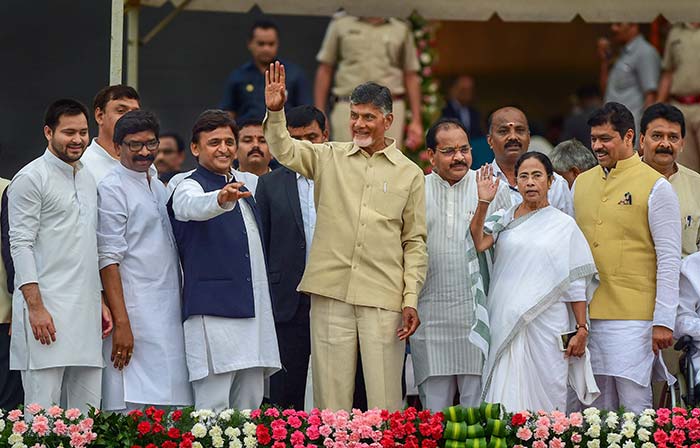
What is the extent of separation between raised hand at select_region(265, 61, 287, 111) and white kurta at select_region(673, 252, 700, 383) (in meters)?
2.52

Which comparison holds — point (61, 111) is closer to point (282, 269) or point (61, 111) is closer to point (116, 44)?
point (116, 44)

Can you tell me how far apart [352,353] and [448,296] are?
2.55 ft

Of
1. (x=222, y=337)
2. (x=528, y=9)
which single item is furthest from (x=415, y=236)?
(x=528, y=9)

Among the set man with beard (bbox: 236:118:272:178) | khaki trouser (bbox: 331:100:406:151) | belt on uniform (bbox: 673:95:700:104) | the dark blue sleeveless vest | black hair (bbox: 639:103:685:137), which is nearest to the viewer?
the dark blue sleeveless vest

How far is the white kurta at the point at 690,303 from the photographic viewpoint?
784 centimetres

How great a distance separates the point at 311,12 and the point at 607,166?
3.13 m

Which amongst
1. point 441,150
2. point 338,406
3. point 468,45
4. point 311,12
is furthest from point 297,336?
point 468,45

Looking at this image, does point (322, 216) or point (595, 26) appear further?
point (595, 26)

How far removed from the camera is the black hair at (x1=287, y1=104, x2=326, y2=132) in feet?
27.5

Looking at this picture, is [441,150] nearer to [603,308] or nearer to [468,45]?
[603,308]

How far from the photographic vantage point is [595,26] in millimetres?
16531

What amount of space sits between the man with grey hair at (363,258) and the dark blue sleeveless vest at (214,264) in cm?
34

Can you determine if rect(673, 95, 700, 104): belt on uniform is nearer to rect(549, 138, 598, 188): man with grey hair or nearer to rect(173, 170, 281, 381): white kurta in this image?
rect(549, 138, 598, 188): man with grey hair

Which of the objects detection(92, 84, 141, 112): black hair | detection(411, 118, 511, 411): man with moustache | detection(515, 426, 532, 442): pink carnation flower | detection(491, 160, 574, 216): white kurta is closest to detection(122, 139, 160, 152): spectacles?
detection(92, 84, 141, 112): black hair
